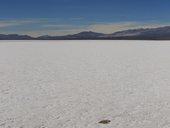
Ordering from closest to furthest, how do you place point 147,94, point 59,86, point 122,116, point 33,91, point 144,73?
point 122,116 → point 147,94 → point 33,91 → point 59,86 → point 144,73

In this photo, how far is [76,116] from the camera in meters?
6.50

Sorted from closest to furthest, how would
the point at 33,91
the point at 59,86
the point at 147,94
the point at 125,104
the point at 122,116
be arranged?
the point at 122,116 → the point at 125,104 → the point at 147,94 → the point at 33,91 → the point at 59,86

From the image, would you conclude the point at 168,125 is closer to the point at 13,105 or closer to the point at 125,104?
the point at 125,104

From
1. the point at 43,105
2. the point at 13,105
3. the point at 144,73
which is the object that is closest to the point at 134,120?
the point at 43,105

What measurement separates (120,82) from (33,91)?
303cm

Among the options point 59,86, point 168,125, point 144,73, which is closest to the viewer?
point 168,125

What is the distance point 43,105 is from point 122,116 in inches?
80.0

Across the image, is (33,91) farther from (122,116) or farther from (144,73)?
(144,73)

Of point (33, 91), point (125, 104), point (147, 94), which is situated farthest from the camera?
point (33, 91)

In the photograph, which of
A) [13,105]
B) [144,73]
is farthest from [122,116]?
[144,73]

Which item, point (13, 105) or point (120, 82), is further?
point (120, 82)

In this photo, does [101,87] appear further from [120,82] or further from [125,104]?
Result: [125,104]

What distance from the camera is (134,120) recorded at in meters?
6.20

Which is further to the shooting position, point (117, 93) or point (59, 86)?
point (59, 86)
